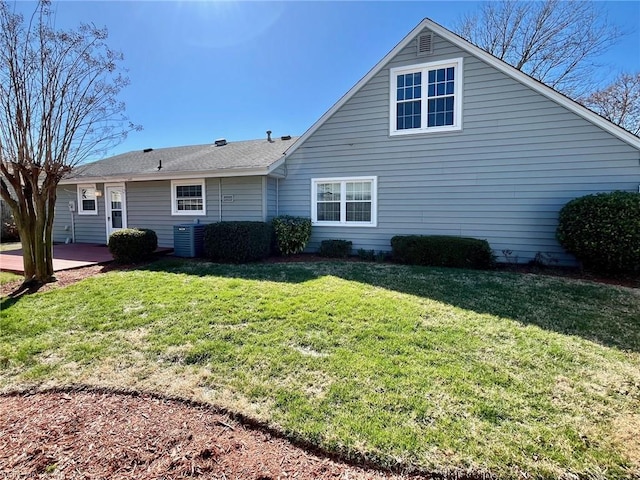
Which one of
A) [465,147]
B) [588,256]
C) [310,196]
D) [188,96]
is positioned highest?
[188,96]

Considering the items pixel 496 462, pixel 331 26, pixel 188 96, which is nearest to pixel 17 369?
pixel 496 462

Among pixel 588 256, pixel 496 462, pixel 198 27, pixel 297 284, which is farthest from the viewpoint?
pixel 198 27

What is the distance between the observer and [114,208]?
12445 millimetres

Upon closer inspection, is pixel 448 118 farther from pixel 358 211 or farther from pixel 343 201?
pixel 343 201

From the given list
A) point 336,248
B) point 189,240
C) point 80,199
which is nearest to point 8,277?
point 189,240

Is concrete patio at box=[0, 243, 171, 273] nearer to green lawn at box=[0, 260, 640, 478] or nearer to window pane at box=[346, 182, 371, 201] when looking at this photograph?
green lawn at box=[0, 260, 640, 478]

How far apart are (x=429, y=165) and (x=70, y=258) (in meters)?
10.5

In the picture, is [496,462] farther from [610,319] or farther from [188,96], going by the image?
[188,96]

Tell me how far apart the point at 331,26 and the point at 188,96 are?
631 cm

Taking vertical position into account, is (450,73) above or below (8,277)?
above

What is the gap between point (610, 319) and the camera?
15.1ft

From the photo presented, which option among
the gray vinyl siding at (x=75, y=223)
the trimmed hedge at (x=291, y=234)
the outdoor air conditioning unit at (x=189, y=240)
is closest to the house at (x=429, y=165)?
the trimmed hedge at (x=291, y=234)

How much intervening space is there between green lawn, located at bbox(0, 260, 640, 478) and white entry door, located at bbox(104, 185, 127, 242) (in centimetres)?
703

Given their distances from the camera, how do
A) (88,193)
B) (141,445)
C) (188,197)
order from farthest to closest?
(88,193)
(188,197)
(141,445)
